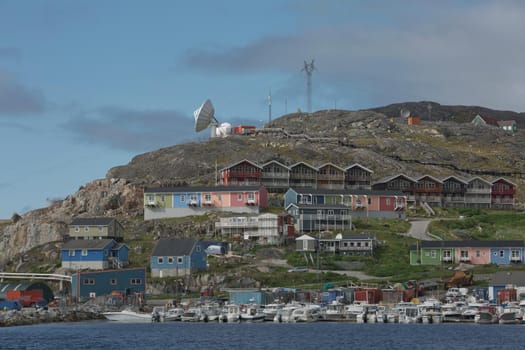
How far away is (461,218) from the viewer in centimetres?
14662

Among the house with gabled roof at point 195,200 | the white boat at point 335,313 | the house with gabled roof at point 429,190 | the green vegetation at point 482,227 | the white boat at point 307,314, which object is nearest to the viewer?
the white boat at point 307,314

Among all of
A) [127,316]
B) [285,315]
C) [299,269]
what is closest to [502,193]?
[299,269]

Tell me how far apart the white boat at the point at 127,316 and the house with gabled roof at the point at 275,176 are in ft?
164

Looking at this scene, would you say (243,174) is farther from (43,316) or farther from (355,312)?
(355,312)

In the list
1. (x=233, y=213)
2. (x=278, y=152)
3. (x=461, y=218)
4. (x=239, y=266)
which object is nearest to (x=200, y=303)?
(x=239, y=266)

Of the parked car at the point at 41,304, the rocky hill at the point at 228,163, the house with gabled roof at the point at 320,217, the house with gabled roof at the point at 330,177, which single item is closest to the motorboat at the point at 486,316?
the house with gabled roof at the point at 320,217

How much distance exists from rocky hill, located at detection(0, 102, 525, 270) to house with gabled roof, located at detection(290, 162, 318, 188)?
8966 millimetres

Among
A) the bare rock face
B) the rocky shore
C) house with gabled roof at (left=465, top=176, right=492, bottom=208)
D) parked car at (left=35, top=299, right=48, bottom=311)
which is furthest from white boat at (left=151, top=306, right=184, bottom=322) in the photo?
house with gabled roof at (left=465, top=176, right=492, bottom=208)

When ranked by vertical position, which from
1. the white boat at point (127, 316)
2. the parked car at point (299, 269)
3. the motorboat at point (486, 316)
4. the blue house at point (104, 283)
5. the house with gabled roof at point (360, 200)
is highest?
the house with gabled roof at point (360, 200)

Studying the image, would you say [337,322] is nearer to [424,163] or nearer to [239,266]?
[239,266]

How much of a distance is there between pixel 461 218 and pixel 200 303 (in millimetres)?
52298

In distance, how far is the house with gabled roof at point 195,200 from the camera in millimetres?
143000

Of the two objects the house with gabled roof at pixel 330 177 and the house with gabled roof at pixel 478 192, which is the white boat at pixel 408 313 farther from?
the house with gabled roof at pixel 478 192

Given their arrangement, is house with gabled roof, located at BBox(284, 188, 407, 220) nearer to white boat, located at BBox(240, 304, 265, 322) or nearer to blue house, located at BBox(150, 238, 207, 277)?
blue house, located at BBox(150, 238, 207, 277)
